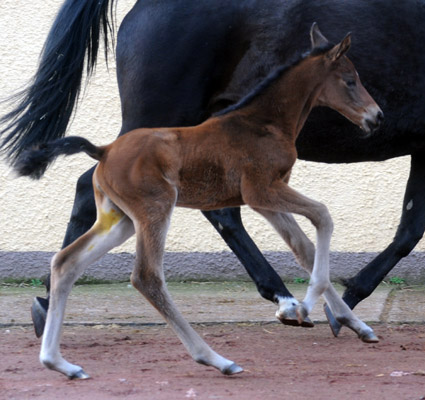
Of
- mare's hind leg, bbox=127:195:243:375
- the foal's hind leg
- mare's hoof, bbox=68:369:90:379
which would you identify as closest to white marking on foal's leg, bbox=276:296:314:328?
the foal's hind leg

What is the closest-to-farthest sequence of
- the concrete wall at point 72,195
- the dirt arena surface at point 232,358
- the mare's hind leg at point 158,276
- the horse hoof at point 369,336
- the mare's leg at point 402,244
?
the dirt arena surface at point 232,358 < the mare's hind leg at point 158,276 < the horse hoof at point 369,336 < the mare's leg at point 402,244 < the concrete wall at point 72,195

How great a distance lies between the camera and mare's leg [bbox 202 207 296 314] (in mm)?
4809

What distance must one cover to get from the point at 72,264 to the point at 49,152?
18.7 inches

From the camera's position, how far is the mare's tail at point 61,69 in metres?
4.99

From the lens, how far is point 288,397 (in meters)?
3.29

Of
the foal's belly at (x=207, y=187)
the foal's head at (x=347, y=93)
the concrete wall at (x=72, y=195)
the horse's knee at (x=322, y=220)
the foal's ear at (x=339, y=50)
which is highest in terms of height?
the foal's ear at (x=339, y=50)

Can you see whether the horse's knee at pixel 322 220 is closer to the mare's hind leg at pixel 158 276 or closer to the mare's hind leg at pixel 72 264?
the mare's hind leg at pixel 158 276

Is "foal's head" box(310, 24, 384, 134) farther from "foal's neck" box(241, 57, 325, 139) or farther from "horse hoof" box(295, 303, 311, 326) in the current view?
"horse hoof" box(295, 303, 311, 326)

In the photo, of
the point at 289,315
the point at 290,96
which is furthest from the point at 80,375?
the point at 290,96

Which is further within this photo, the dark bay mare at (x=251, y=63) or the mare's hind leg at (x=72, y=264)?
the dark bay mare at (x=251, y=63)

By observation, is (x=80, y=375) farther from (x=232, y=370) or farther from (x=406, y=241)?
(x=406, y=241)

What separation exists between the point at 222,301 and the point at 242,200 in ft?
7.17

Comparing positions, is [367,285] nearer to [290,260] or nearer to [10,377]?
[290,260]

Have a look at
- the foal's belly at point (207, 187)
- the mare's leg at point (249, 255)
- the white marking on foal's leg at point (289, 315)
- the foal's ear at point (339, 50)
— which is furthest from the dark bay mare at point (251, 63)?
the foal's belly at point (207, 187)
